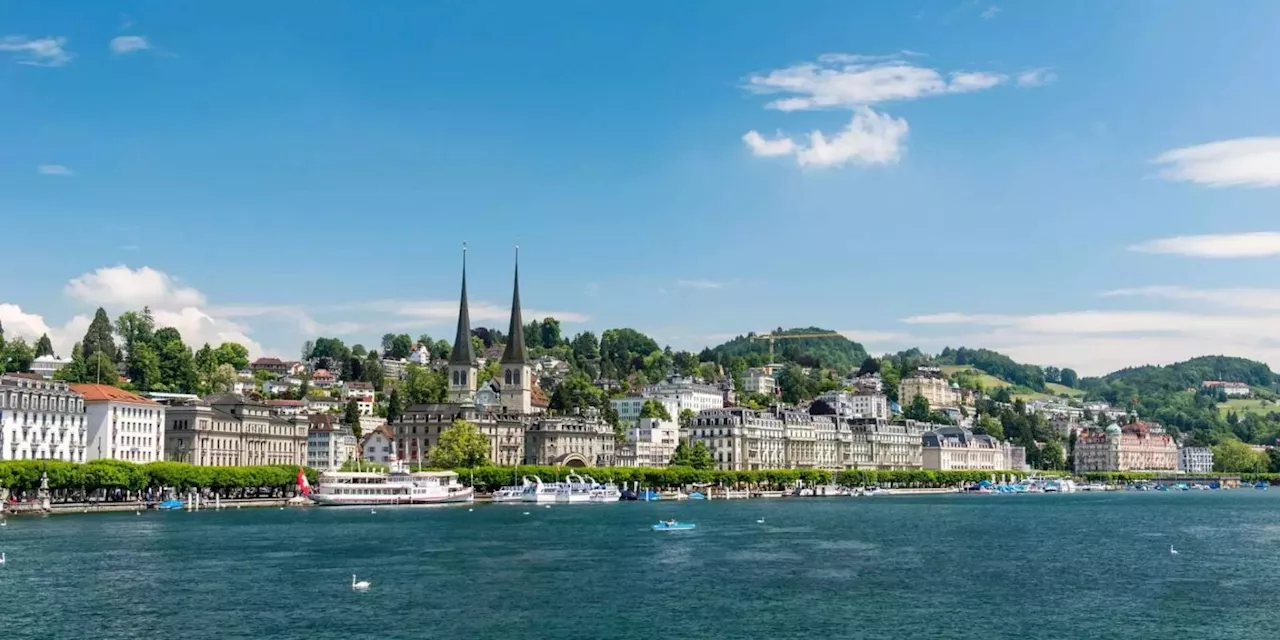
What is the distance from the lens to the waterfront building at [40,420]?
397ft

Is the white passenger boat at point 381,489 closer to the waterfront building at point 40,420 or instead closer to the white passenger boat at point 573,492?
the white passenger boat at point 573,492

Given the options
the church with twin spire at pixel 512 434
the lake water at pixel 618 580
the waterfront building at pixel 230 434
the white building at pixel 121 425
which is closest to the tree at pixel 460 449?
the church with twin spire at pixel 512 434

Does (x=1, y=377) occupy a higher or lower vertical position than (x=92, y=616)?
higher

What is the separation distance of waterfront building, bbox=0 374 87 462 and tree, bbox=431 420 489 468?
1567 inches

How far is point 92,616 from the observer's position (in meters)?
49.4

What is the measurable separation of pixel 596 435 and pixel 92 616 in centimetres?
13721

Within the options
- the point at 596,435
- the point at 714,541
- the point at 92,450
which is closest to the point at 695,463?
the point at 596,435

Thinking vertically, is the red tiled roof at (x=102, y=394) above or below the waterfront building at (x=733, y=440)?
above

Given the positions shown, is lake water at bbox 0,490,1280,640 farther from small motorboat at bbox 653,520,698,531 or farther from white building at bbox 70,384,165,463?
white building at bbox 70,384,165,463

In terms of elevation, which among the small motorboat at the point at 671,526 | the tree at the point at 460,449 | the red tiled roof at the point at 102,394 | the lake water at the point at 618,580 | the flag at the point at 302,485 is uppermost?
the red tiled roof at the point at 102,394

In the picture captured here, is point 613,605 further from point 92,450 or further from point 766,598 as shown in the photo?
point 92,450

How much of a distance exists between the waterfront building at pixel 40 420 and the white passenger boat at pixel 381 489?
883 inches

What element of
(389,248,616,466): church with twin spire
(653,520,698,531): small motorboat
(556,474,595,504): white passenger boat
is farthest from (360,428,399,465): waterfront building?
(653,520,698,531): small motorboat

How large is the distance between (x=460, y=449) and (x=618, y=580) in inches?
3793
